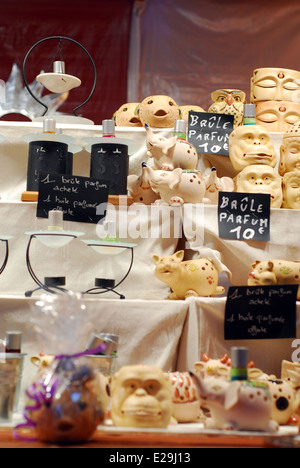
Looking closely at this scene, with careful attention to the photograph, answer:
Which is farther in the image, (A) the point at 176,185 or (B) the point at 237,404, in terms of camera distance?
(A) the point at 176,185

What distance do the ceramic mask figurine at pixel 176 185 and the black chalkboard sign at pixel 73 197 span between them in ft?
0.56

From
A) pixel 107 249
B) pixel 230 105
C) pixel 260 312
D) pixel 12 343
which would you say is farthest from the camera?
pixel 230 105

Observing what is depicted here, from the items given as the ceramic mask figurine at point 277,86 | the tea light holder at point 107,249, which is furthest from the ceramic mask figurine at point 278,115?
the tea light holder at point 107,249

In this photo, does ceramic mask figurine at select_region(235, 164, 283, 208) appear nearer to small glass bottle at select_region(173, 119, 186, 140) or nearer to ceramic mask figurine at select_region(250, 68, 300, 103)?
small glass bottle at select_region(173, 119, 186, 140)

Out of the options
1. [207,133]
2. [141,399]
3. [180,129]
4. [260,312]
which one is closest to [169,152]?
[180,129]

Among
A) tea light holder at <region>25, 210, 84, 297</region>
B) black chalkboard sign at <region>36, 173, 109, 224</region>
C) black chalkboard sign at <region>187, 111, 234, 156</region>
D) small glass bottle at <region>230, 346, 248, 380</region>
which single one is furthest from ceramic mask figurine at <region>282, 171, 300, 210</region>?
small glass bottle at <region>230, 346, 248, 380</region>

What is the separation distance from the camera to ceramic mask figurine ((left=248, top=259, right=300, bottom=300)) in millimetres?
2047

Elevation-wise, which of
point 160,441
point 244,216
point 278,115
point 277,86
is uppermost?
point 277,86

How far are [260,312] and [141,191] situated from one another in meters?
0.67

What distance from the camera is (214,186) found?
7.80 ft

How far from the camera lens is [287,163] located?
2.40 metres

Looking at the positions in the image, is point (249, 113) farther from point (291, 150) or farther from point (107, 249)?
point (107, 249)

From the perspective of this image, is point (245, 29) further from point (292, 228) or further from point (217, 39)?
point (292, 228)

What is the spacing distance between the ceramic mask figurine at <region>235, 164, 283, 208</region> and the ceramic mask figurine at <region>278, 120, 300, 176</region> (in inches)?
3.6
